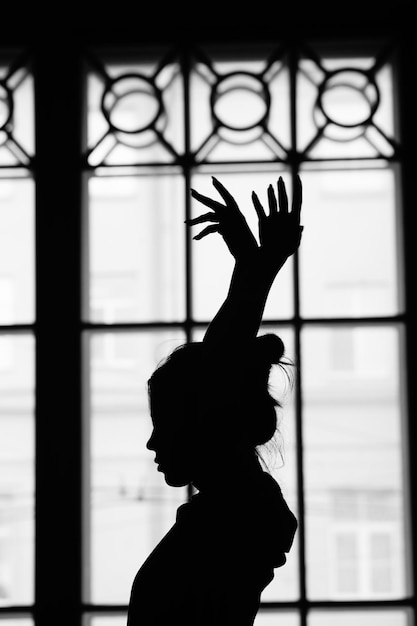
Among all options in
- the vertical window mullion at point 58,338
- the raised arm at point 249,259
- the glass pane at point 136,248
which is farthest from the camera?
the glass pane at point 136,248

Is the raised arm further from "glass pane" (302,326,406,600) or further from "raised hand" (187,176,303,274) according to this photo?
"glass pane" (302,326,406,600)

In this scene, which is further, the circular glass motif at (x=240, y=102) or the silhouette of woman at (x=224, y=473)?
the circular glass motif at (x=240, y=102)

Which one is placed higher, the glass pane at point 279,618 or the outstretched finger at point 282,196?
the outstretched finger at point 282,196

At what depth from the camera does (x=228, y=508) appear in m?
0.86

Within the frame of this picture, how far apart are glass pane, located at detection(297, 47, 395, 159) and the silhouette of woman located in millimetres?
1004

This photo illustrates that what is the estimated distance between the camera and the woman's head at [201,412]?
0.83 m

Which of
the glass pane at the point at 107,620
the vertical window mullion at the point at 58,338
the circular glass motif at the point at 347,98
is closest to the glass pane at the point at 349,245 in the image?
the circular glass motif at the point at 347,98

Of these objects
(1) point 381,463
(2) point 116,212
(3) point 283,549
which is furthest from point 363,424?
(3) point 283,549

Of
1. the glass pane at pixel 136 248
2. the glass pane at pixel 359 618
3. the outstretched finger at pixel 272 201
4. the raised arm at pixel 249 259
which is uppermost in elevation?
the glass pane at pixel 136 248

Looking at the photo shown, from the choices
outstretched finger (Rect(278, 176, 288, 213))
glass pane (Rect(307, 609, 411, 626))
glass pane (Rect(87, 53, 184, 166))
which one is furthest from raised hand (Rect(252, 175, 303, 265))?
glass pane (Rect(307, 609, 411, 626))

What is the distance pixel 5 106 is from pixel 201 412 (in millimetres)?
1246

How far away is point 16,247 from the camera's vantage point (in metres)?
1.83

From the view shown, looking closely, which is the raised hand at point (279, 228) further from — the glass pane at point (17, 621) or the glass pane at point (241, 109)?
the glass pane at point (17, 621)

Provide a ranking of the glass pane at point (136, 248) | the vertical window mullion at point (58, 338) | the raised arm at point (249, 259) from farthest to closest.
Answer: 1. the glass pane at point (136, 248)
2. the vertical window mullion at point (58, 338)
3. the raised arm at point (249, 259)
